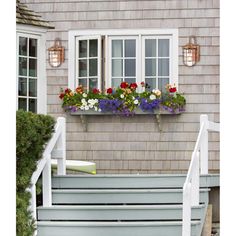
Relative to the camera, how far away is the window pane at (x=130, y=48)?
34.0 feet

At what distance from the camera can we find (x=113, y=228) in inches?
284

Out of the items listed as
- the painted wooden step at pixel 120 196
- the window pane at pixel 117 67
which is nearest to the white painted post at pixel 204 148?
the painted wooden step at pixel 120 196

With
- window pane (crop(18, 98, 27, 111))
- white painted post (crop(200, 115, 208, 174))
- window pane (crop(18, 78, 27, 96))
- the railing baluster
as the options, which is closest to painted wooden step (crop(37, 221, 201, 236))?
the railing baluster

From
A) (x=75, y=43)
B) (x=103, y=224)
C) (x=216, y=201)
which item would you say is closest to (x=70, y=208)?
(x=103, y=224)

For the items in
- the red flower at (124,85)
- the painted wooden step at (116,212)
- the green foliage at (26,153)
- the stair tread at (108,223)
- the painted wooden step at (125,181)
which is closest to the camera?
the green foliage at (26,153)

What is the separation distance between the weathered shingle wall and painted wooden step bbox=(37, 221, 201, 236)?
2.93 m

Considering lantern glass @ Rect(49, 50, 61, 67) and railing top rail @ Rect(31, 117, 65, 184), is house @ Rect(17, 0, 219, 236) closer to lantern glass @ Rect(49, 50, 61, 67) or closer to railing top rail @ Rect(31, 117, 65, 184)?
lantern glass @ Rect(49, 50, 61, 67)

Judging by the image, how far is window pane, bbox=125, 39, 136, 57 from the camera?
10375 millimetres

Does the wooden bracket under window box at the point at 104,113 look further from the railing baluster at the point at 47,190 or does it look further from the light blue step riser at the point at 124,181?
the railing baluster at the point at 47,190

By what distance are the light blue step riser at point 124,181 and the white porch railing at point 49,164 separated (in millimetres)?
303

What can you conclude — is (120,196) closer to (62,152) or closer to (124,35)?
(62,152)

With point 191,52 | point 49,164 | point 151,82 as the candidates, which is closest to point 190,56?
point 191,52

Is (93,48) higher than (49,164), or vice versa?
(93,48)

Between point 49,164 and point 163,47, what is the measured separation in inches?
124
